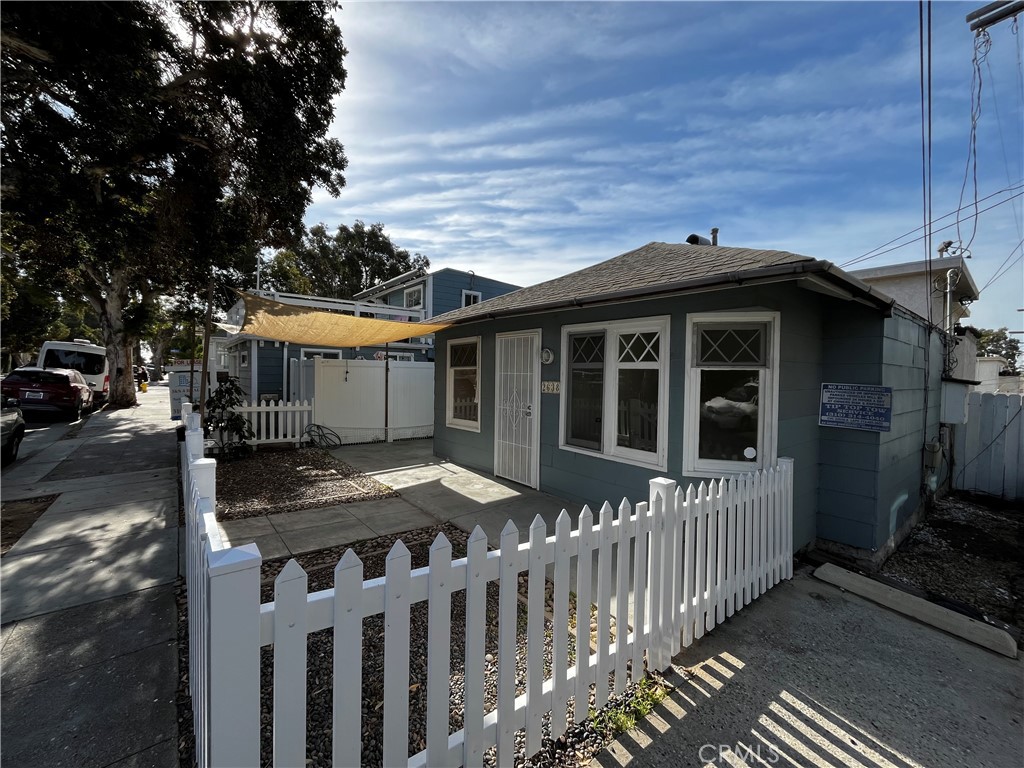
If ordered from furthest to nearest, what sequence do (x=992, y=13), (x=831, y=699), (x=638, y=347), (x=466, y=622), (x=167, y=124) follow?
(x=167, y=124) < (x=638, y=347) < (x=992, y=13) < (x=831, y=699) < (x=466, y=622)

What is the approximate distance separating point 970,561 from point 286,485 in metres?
8.78

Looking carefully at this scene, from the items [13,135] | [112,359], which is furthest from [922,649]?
[112,359]

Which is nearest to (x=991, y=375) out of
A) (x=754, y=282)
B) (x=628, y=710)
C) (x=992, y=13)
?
(x=992, y=13)

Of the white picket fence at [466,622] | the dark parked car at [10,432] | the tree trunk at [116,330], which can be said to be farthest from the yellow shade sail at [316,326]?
the tree trunk at [116,330]

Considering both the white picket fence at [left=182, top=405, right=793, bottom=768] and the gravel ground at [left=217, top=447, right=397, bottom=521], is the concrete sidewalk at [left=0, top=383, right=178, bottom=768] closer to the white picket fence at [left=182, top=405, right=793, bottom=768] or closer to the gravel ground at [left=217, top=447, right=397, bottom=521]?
the white picket fence at [left=182, top=405, right=793, bottom=768]

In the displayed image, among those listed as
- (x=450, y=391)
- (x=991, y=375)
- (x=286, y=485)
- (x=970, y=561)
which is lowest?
(x=970, y=561)

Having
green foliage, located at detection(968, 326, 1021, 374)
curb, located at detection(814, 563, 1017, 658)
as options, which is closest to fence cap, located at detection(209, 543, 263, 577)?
curb, located at detection(814, 563, 1017, 658)

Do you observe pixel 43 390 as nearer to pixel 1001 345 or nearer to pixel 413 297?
pixel 413 297

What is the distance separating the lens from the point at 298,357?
13.1 m

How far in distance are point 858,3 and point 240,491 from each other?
31.0 feet

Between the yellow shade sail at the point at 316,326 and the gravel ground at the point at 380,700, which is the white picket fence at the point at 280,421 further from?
the gravel ground at the point at 380,700

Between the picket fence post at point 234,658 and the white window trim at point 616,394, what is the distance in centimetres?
417

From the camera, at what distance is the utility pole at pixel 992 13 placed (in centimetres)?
444

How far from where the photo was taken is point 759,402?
423 centimetres
